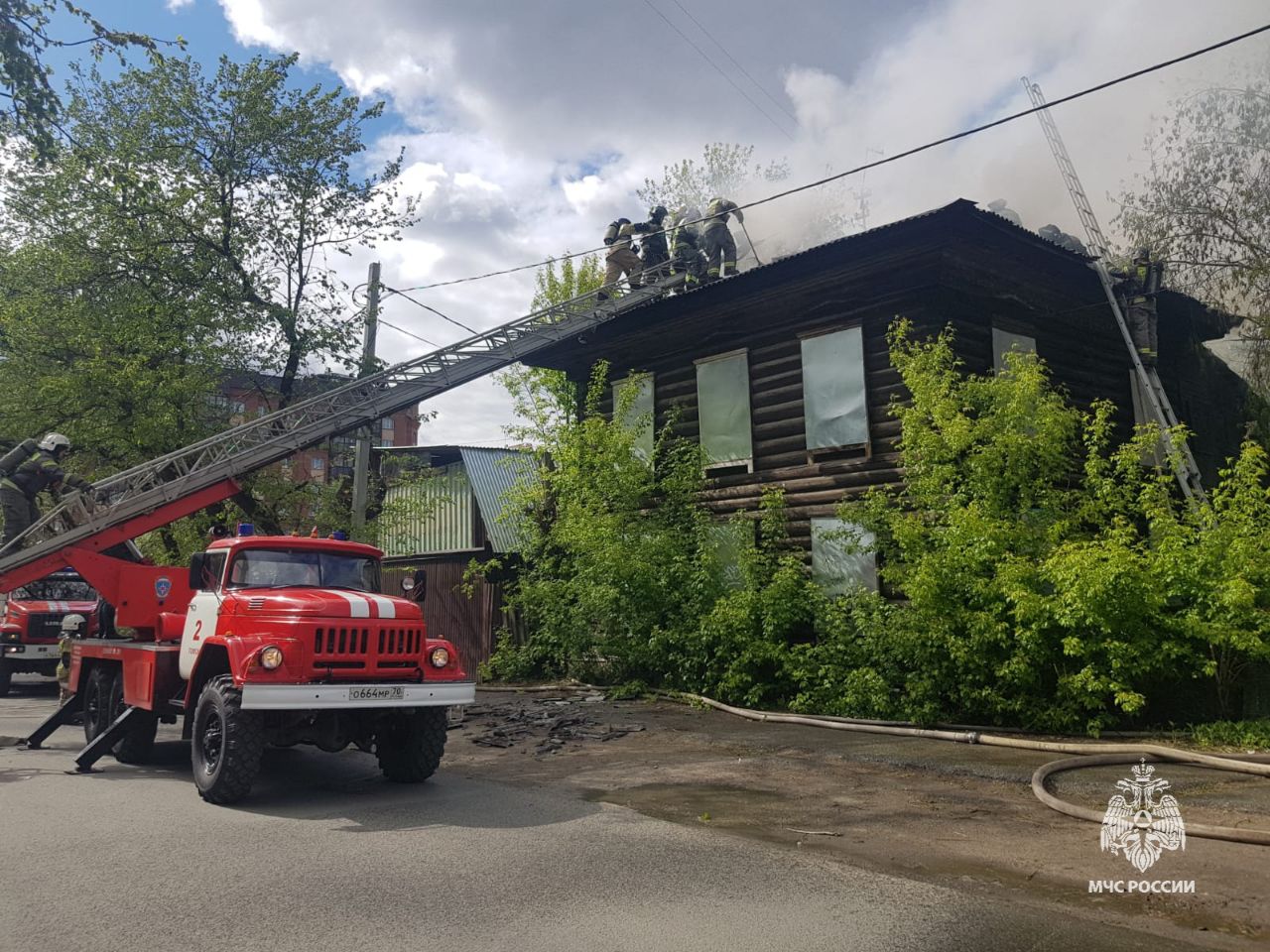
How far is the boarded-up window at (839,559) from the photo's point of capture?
45.4 feet

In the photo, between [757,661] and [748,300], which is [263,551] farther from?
[748,300]

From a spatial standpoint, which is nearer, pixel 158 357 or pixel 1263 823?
pixel 1263 823

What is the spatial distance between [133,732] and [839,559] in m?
10.1

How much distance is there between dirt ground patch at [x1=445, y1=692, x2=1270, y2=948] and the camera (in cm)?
516

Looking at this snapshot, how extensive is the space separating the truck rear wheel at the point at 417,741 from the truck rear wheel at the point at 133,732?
→ 113 inches

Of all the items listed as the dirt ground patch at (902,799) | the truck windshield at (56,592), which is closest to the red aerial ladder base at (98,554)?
the dirt ground patch at (902,799)

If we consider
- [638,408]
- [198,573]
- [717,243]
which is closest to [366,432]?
[638,408]

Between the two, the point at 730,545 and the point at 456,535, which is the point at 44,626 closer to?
the point at 456,535

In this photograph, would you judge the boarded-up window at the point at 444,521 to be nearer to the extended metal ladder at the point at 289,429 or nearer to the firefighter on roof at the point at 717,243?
the extended metal ladder at the point at 289,429

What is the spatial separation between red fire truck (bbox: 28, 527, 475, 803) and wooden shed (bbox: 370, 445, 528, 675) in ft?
30.3

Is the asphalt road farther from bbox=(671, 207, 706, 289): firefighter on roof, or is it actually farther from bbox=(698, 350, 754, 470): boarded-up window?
bbox=(671, 207, 706, 289): firefighter on roof

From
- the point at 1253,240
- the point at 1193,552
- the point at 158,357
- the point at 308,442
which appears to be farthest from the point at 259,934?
the point at 1253,240

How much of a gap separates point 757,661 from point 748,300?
266 inches

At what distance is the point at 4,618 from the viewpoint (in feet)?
60.7
